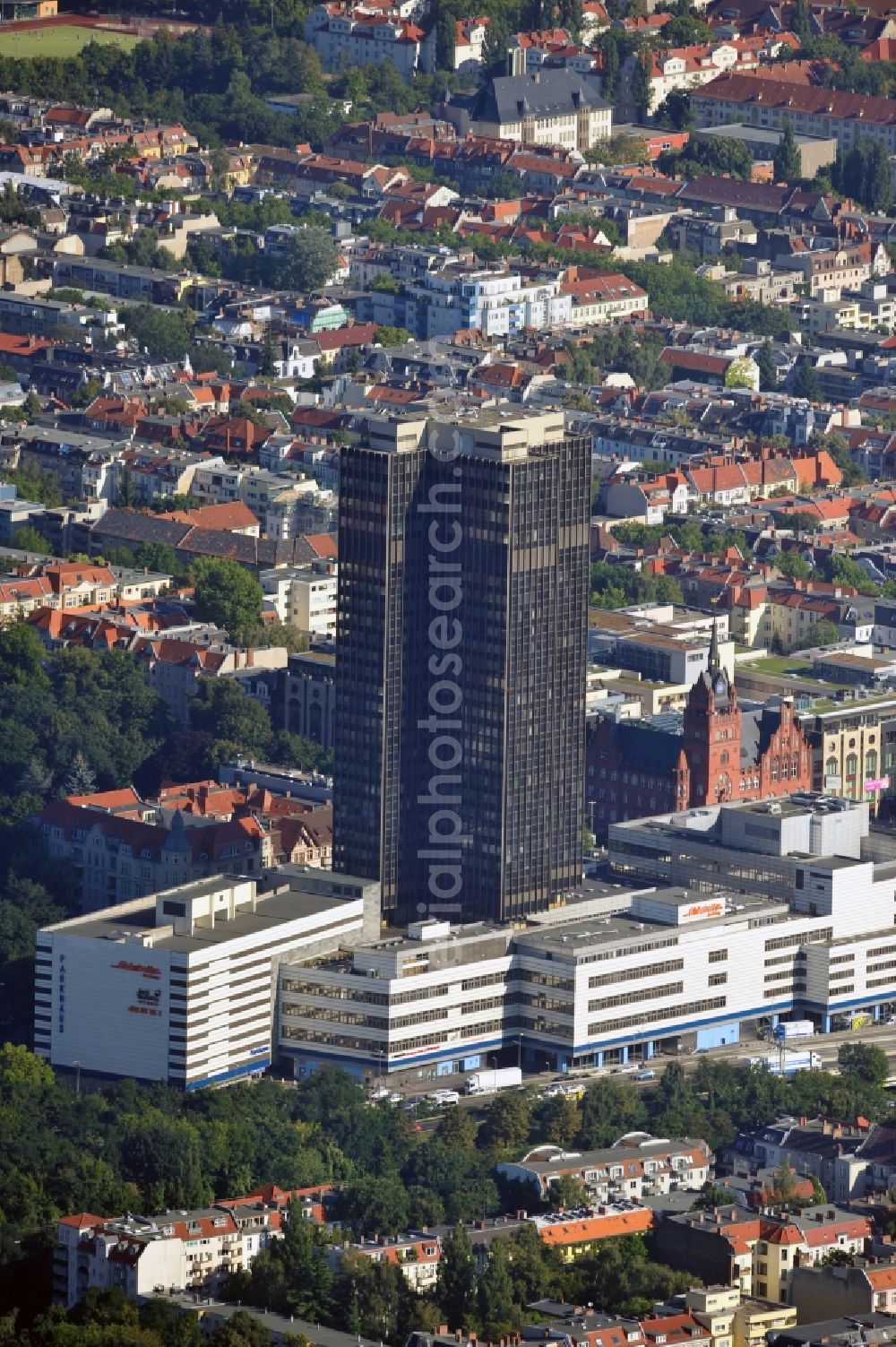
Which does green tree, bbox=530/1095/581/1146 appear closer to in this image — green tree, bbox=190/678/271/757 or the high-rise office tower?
the high-rise office tower

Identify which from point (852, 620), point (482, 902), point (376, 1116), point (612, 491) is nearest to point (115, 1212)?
point (376, 1116)

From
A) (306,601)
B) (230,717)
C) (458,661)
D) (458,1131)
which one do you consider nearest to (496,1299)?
(458,1131)

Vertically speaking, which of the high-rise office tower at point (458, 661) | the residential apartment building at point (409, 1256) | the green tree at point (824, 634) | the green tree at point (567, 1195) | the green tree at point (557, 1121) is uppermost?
the high-rise office tower at point (458, 661)

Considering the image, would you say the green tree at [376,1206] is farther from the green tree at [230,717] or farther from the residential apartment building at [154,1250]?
the green tree at [230,717]

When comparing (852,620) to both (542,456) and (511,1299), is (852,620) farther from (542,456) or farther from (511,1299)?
(511,1299)

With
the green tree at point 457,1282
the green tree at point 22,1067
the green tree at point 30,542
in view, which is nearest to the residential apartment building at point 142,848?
the green tree at point 22,1067
